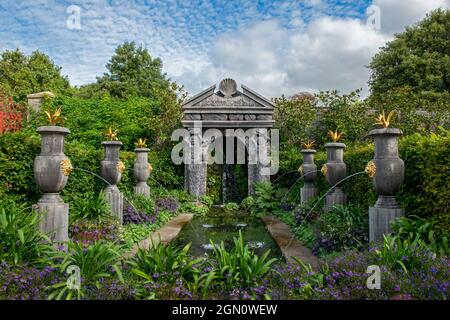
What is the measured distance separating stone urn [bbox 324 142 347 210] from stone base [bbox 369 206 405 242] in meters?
1.97

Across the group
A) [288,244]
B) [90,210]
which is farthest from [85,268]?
[288,244]

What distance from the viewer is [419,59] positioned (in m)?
19.3

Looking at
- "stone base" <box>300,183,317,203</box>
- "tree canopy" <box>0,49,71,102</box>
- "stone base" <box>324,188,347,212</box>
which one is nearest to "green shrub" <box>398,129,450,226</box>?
"stone base" <box>324,188,347,212</box>

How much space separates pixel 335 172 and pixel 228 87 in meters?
5.93

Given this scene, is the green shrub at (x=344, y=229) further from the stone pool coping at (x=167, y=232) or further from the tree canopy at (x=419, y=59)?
the tree canopy at (x=419, y=59)

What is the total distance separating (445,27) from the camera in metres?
20.0

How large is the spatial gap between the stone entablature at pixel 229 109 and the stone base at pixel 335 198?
493 cm

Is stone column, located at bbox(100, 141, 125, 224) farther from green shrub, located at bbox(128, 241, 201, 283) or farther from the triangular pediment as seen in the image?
the triangular pediment

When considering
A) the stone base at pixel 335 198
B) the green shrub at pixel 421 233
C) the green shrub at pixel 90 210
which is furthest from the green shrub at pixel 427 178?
the green shrub at pixel 90 210

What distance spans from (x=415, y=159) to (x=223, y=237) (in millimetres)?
3787

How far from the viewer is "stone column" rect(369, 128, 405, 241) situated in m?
4.22

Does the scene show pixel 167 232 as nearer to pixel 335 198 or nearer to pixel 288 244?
pixel 288 244
